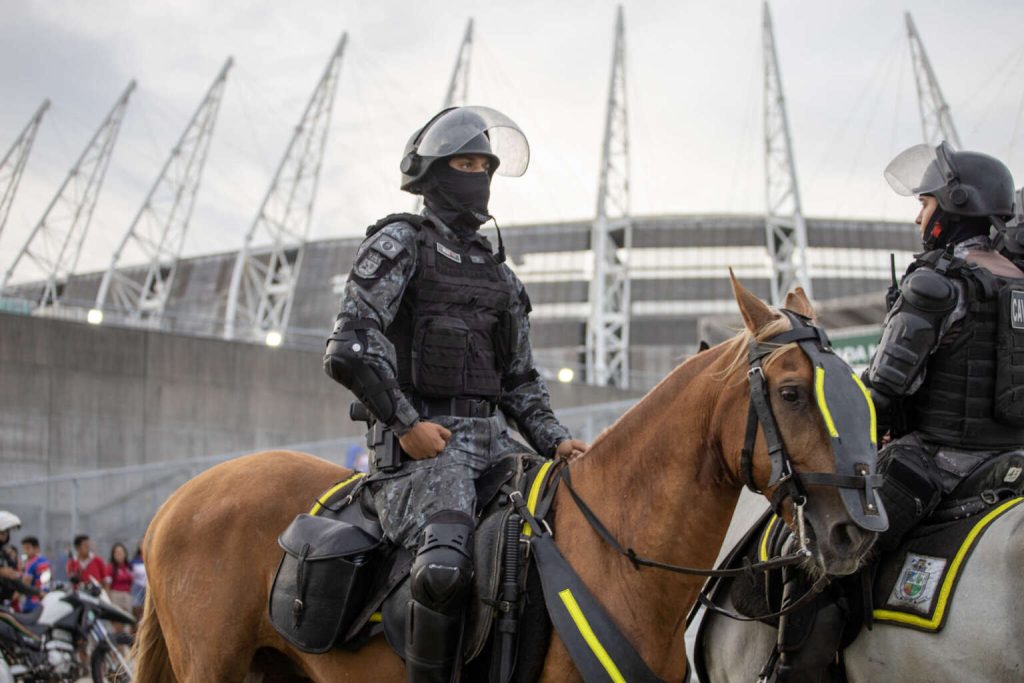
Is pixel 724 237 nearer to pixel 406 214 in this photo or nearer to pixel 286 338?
pixel 286 338

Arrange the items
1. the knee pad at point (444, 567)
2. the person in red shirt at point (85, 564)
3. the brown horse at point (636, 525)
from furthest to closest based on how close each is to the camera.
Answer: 1. the person in red shirt at point (85, 564)
2. the knee pad at point (444, 567)
3. the brown horse at point (636, 525)

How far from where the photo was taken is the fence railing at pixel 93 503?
17391 millimetres

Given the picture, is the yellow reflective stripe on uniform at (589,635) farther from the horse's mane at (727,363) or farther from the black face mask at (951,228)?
the black face mask at (951,228)

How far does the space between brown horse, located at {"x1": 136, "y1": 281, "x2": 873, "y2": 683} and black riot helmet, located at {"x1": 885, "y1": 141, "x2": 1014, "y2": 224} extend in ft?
4.27

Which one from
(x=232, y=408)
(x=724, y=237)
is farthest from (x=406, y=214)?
(x=724, y=237)

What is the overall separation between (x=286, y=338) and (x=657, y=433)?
3273 cm

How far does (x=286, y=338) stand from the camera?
Answer: 1401 inches

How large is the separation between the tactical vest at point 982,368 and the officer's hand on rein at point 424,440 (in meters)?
2.09

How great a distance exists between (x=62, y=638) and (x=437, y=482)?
9.54 meters

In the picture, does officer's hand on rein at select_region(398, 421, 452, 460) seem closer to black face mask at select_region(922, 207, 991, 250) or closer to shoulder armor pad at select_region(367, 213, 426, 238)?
shoulder armor pad at select_region(367, 213, 426, 238)

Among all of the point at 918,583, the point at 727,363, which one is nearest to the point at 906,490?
the point at 918,583

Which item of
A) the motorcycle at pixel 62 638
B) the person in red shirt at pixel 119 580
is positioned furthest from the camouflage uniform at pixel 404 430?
the person in red shirt at pixel 119 580

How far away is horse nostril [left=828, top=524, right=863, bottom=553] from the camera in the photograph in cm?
329

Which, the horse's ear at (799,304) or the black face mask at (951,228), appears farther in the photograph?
the black face mask at (951,228)
